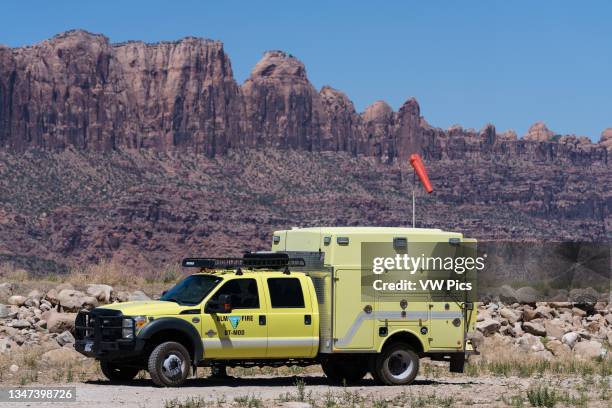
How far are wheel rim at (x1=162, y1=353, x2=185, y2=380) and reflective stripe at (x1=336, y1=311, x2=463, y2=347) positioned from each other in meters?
2.23

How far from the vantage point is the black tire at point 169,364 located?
1675 cm

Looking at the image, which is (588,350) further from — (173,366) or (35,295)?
(35,295)

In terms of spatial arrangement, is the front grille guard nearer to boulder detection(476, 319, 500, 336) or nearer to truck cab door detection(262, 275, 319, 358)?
truck cab door detection(262, 275, 319, 358)

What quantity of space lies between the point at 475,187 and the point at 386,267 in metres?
165

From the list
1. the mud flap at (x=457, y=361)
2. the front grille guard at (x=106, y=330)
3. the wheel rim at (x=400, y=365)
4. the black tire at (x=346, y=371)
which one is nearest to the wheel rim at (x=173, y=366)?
the front grille guard at (x=106, y=330)

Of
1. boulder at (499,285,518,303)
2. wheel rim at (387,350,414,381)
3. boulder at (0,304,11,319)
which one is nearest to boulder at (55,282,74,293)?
boulder at (0,304,11,319)

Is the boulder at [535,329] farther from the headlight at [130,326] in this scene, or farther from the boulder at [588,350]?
the headlight at [130,326]

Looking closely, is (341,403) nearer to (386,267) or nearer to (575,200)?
(386,267)


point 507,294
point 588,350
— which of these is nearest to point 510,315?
point 507,294

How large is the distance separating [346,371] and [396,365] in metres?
0.91

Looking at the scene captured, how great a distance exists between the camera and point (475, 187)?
180500 mm

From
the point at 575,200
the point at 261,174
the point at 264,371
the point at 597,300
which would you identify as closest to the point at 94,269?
the point at 597,300

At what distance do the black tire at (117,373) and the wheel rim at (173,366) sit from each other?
102cm

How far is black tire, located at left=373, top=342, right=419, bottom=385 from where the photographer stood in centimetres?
1794
